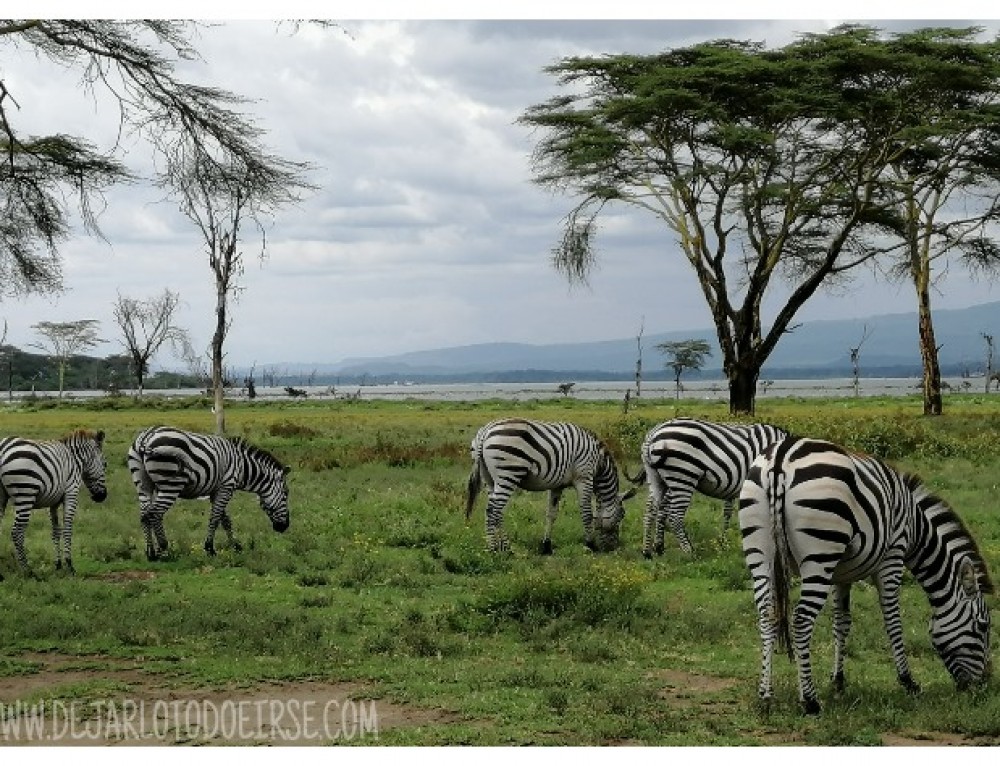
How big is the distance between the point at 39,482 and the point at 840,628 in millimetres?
8949

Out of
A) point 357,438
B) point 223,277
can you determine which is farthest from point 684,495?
point 223,277

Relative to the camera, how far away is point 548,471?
14414 millimetres

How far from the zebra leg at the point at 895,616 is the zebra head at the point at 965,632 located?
0.30 metres

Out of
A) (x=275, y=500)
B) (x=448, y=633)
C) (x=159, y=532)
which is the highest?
(x=275, y=500)

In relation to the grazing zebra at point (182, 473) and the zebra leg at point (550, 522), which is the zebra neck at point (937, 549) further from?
the grazing zebra at point (182, 473)

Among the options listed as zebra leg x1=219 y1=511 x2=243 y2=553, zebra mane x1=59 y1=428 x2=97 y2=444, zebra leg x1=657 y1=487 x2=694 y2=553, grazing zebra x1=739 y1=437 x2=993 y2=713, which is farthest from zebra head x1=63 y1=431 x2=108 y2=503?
grazing zebra x1=739 y1=437 x2=993 y2=713

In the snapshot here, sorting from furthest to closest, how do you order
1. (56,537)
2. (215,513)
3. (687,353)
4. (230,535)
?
(687,353), (230,535), (215,513), (56,537)

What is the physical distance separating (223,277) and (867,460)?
30545 millimetres

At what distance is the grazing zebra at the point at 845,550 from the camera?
714 centimetres

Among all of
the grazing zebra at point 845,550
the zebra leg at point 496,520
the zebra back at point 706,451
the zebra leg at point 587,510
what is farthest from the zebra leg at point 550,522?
the grazing zebra at point 845,550

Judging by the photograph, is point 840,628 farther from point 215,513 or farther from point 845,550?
point 215,513

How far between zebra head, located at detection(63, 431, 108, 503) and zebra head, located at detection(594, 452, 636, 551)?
21.5 ft

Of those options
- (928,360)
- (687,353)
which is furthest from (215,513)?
(687,353)

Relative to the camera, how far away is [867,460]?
764 centimetres
